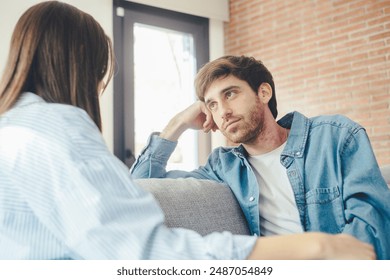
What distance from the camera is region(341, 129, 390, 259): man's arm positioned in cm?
131

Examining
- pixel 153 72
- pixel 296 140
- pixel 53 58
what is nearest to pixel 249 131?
pixel 296 140

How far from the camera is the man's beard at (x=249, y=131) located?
168cm

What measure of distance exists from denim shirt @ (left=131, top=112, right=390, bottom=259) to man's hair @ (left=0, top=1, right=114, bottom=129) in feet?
2.68

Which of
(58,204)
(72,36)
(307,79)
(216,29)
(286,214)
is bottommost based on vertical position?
(286,214)

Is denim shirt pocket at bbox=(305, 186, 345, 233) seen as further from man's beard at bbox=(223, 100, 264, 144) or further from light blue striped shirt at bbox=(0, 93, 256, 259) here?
light blue striped shirt at bbox=(0, 93, 256, 259)

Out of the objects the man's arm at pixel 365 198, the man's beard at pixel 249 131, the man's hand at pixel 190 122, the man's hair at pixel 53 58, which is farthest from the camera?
the man's hand at pixel 190 122

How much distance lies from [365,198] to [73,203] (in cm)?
97

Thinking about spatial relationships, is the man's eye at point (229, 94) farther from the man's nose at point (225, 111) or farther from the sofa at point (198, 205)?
the sofa at point (198, 205)

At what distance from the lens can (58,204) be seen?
0.65m

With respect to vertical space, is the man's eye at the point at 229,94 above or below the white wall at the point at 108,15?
below

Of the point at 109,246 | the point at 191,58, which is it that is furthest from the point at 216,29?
the point at 109,246

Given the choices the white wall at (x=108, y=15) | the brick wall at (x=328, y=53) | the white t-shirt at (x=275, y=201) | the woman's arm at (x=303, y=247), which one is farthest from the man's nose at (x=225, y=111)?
the brick wall at (x=328, y=53)

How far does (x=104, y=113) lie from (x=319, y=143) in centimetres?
270
